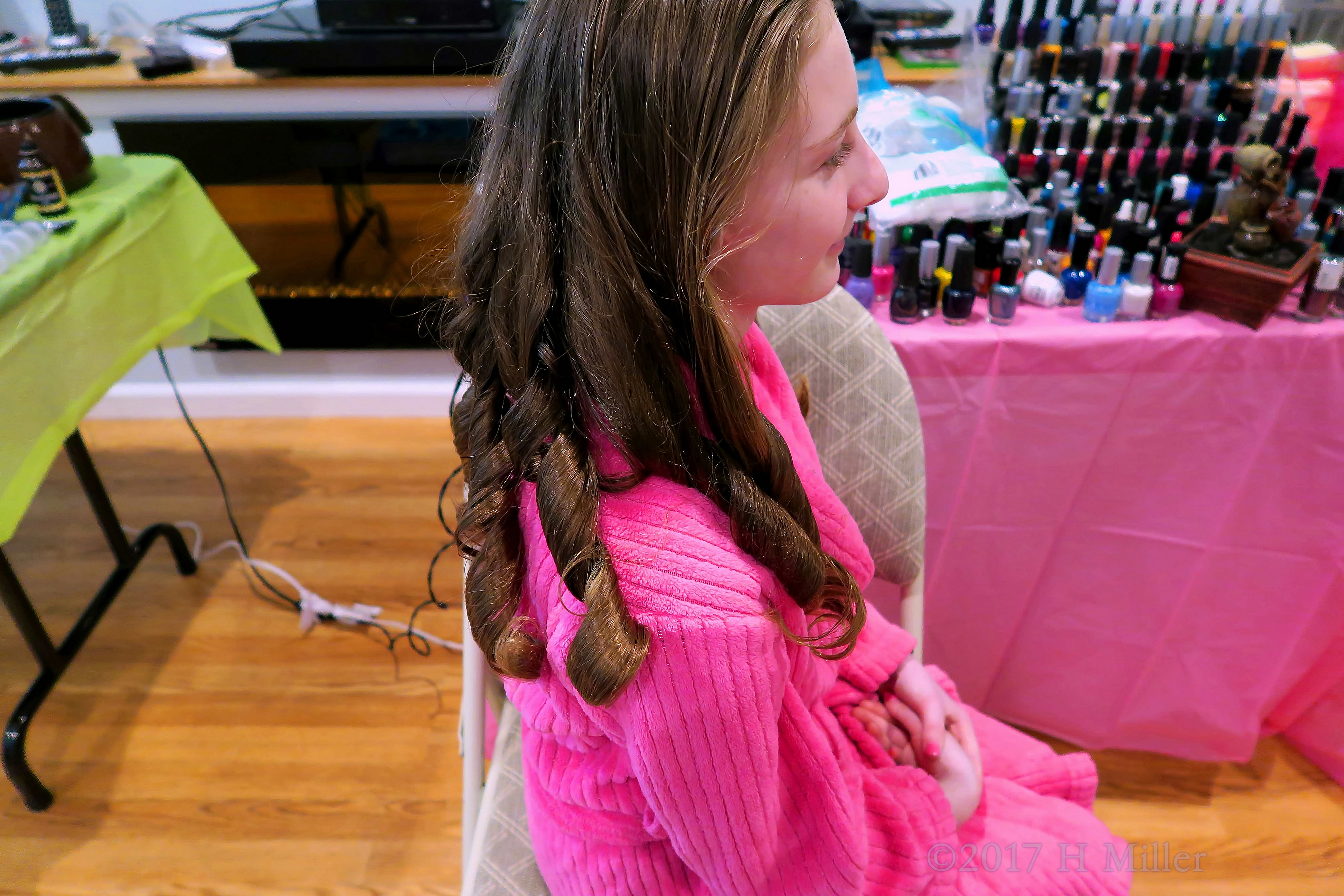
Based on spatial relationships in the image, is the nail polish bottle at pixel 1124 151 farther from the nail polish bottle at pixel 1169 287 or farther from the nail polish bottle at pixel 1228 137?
the nail polish bottle at pixel 1169 287

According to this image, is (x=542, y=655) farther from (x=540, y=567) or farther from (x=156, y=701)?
(x=156, y=701)

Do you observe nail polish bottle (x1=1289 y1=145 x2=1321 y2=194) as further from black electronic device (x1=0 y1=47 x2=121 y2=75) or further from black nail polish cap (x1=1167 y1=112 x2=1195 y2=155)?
black electronic device (x1=0 y1=47 x2=121 y2=75)

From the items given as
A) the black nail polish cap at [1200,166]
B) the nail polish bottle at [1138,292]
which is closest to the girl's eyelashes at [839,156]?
the nail polish bottle at [1138,292]

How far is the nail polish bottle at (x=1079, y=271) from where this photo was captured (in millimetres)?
1003

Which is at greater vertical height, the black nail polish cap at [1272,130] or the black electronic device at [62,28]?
the black electronic device at [62,28]

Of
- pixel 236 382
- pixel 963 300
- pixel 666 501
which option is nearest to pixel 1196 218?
pixel 963 300

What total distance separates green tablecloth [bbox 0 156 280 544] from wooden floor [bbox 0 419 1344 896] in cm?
46

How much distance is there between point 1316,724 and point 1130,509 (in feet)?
1.69

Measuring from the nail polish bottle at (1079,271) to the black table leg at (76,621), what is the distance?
1490mm

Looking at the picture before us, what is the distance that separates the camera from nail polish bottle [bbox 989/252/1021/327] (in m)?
0.96

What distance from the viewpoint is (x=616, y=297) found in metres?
0.47

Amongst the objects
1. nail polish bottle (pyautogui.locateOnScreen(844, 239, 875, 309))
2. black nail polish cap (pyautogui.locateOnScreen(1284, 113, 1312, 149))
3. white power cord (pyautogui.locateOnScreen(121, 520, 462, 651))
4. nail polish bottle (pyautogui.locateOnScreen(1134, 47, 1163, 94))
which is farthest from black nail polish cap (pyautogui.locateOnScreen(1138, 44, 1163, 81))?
white power cord (pyautogui.locateOnScreen(121, 520, 462, 651))

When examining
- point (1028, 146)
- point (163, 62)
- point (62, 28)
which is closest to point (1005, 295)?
point (1028, 146)

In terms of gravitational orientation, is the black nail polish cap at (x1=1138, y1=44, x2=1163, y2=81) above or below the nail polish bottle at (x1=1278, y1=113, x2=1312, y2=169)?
above
